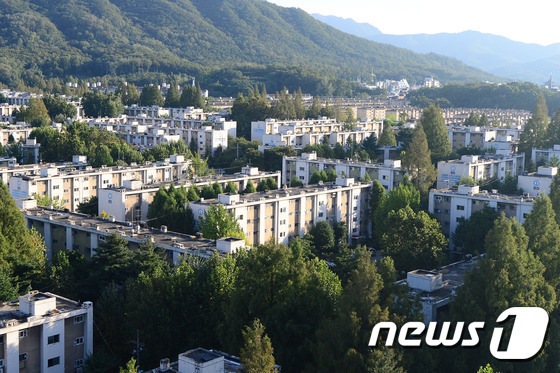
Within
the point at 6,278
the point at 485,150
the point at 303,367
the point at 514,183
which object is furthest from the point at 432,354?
the point at 485,150

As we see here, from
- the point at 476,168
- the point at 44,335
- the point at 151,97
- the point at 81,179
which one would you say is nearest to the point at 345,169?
the point at 476,168

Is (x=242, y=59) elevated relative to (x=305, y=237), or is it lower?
elevated

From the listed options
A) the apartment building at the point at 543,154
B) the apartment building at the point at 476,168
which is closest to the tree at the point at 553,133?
the apartment building at the point at 543,154

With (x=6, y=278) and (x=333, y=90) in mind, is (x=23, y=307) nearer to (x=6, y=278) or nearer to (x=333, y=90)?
(x=6, y=278)

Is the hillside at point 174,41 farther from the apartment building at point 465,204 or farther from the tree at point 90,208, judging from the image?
the apartment building at point 465,204

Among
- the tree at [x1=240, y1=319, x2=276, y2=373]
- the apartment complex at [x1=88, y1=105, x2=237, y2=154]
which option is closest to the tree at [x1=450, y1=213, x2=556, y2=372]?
the tree at [x1=240, y1=319, x2=276, y2=373]

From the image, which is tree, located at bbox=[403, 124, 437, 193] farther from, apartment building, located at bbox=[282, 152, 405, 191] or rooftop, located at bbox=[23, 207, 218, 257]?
rooftop, located at bbox=[23, 207, 218, 257]
